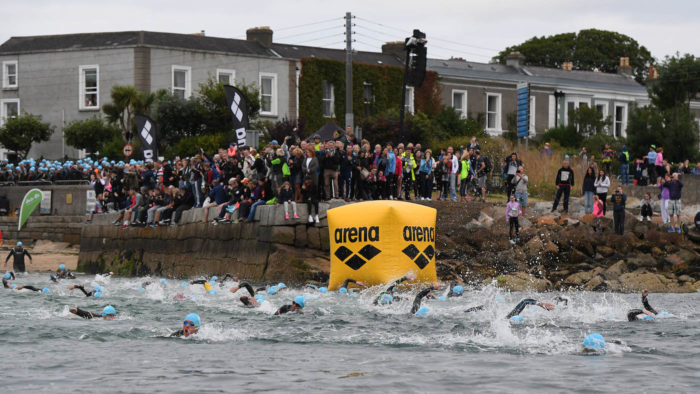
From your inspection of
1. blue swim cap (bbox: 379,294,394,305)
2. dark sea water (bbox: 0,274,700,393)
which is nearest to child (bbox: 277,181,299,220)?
dark sea water (bbox: 0,274,700,393)

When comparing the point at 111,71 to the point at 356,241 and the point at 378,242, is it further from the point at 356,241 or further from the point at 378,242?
the point at 378,242

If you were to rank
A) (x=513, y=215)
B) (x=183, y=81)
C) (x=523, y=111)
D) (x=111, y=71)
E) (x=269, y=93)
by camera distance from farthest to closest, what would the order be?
(x=269, y=93), (x=183, y=81), (x=111, y=71), (x=523, y=111), (x=513, y=215)

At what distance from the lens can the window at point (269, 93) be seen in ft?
174

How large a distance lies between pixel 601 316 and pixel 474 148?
40.7ft

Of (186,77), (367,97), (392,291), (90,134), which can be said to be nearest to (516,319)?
(392,291)

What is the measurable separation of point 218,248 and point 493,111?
35112 mm

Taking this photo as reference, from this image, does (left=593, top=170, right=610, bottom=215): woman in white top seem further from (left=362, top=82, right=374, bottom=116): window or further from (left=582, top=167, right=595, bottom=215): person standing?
(left=362, top=82, right=374, bottom=116): window

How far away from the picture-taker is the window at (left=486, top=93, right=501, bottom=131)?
60.6 meters

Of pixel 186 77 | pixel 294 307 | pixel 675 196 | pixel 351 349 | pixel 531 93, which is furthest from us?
pixel 531 93

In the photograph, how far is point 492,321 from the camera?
1789cm

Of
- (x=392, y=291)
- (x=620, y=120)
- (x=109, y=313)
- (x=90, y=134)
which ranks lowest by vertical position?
(x=109, y=313)

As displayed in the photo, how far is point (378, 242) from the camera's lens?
22203 millimetres

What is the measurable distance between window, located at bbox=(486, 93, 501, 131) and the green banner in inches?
1074

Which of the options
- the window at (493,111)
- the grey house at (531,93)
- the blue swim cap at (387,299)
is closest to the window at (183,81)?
the grey house at (531,93)
